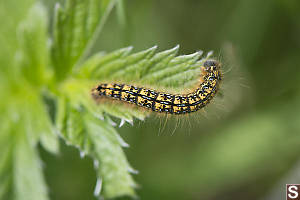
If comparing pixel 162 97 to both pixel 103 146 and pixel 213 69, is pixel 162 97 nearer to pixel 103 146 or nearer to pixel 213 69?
pixel 213 69

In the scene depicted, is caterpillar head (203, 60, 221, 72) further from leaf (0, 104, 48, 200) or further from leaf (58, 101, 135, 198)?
leaf (0, 104, 48, 200)

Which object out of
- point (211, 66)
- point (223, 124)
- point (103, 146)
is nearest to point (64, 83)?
point (103, 146)

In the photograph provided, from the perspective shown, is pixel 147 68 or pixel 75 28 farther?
pixel 75 28

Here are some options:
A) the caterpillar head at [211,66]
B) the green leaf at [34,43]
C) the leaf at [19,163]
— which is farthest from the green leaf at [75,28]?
the caterpillar head at [211,66]

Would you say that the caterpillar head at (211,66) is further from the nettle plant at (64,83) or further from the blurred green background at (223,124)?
the blurred green background at (223,124)

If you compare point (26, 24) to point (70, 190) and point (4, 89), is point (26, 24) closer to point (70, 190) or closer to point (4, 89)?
point (4, 89)
